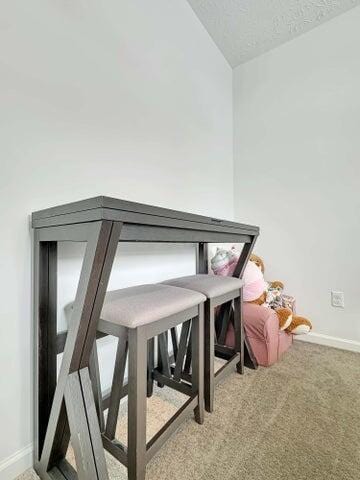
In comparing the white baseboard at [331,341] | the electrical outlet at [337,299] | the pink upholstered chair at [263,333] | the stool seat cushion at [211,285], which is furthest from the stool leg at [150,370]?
the electrical outlet at [337,299]

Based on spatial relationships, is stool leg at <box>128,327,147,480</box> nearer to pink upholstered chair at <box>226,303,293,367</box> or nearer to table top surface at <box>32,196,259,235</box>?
table top surface at <box>32,196,259,235</box>

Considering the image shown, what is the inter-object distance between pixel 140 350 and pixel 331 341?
1.79 m

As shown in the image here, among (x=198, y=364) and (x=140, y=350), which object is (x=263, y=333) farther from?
(x=140, y=350)

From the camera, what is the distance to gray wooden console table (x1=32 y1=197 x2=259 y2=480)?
0.67 m

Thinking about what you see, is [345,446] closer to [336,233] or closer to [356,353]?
[356,353]

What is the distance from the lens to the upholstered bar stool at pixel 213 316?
116 centimetres

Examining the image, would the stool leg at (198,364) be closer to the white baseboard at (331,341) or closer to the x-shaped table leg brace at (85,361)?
the x-shaped table leg brace at (85,361)

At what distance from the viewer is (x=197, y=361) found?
1057 mm

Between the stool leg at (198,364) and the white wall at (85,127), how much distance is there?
0.49m

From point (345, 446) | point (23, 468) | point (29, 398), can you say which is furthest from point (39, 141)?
point (345, 446)

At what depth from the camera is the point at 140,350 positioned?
771 millimetres

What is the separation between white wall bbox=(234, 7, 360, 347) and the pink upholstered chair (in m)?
0.60

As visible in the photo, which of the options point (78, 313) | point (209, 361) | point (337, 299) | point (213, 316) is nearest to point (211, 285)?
point (213, 316)

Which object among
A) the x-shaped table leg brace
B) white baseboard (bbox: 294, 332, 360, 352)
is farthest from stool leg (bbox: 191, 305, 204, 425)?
white baseboard (bbox: 294, 332, 360, 352)
